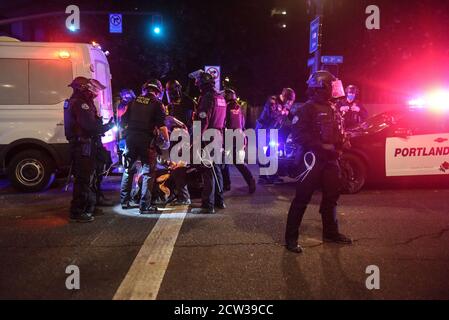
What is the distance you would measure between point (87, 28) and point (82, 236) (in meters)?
19.7

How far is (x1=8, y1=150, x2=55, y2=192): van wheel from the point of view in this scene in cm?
833

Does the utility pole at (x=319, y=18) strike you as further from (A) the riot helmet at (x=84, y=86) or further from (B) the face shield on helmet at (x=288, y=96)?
(A) the riot helmet at (x=84, y=86)

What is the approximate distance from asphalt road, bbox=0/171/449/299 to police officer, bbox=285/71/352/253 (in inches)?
18.5

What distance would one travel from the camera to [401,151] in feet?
26.8

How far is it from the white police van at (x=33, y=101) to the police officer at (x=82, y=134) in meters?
2.22

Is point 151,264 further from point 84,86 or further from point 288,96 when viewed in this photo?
point 288,96

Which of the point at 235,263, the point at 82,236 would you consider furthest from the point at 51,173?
the point at 235,263

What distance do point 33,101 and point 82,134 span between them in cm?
262

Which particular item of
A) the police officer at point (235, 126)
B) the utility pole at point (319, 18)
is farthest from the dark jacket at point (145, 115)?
the utility pole at point (319, 18)

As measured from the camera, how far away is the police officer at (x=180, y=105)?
7.54 metres

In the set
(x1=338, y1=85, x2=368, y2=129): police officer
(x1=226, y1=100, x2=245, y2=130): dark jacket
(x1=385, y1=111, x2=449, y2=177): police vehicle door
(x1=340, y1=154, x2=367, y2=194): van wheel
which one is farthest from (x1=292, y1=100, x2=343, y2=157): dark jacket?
(x1=338, y1=85, x2=368, y2=129): police officer

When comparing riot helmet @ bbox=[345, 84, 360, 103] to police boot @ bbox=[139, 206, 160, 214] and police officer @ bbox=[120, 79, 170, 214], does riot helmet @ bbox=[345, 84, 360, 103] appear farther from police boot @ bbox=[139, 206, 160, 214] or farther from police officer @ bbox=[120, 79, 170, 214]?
Answer: police boot @ bbox=[139, 206, 160, 214]

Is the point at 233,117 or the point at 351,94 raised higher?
the point at 351,94

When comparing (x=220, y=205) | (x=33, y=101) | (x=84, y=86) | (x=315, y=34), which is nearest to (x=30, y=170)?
(x=33, y=101)
